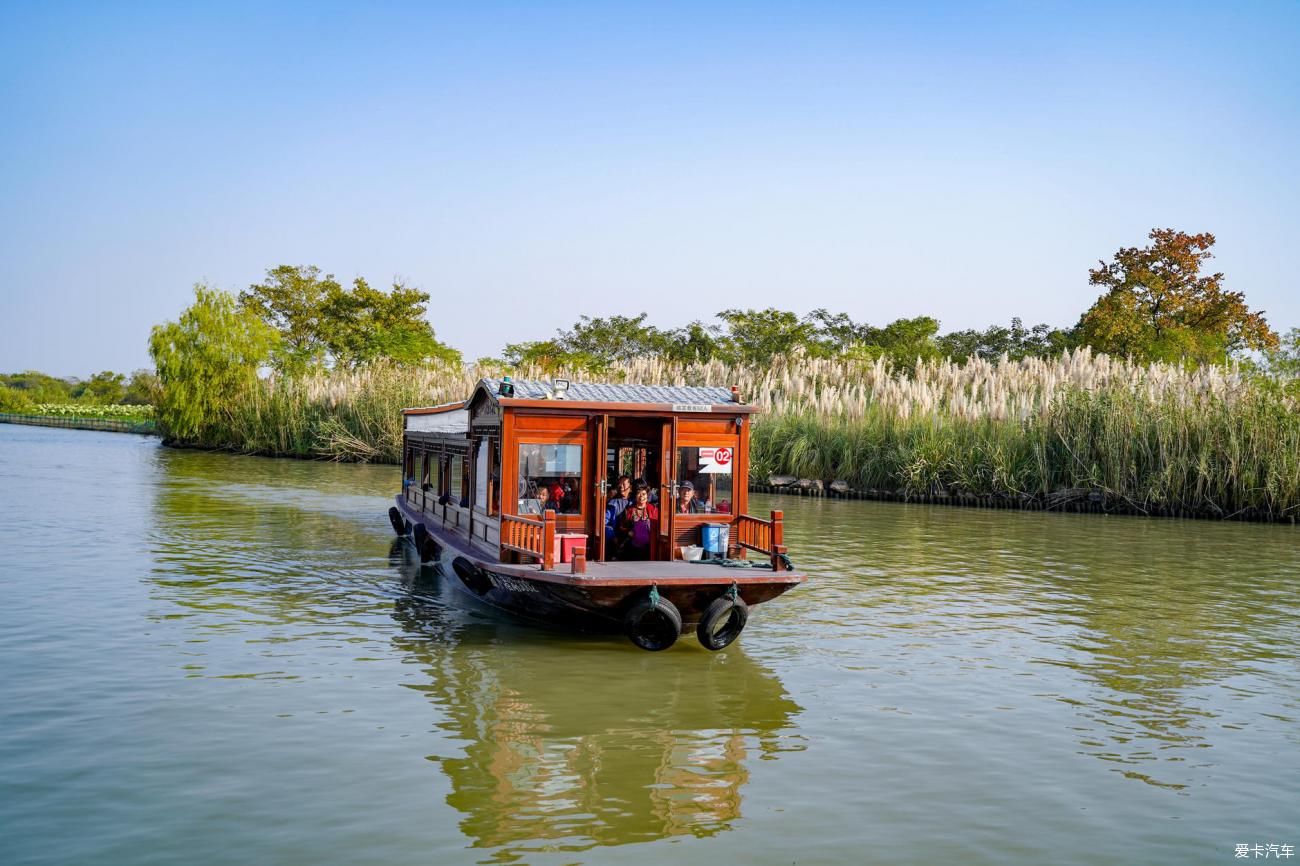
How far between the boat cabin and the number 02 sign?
0.04 ft

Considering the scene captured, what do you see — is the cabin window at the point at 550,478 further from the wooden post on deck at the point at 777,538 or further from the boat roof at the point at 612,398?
the wooden post on deck at the point at 777,538

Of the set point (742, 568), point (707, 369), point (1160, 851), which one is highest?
point (707, 369)

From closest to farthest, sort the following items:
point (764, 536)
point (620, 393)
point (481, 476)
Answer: point (764, 536), point (620, 393), point (481, 476)

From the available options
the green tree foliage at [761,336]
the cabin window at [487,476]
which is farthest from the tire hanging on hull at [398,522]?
the green tree foliage at [761,336]

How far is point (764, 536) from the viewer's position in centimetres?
1158

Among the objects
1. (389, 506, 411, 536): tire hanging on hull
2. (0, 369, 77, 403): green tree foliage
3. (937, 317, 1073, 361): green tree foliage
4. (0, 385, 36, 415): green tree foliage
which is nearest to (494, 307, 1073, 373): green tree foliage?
(937, 317, 1073, 361): green tree foliage

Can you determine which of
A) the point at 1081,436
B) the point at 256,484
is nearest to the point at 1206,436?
the point at 1081,436

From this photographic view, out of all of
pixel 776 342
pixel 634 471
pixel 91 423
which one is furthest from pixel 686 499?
pixel 91 423

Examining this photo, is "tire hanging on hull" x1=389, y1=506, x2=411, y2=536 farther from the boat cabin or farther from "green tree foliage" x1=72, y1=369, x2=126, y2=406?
"green tree foliage" x1=72, y1=369, x2=126, y2=406

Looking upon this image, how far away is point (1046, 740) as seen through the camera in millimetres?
7926

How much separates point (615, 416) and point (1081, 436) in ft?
53.5

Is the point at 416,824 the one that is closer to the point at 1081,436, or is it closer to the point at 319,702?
the point at 319,702

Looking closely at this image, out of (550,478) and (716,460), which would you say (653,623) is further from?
(716,460)

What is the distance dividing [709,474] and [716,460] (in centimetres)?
17
